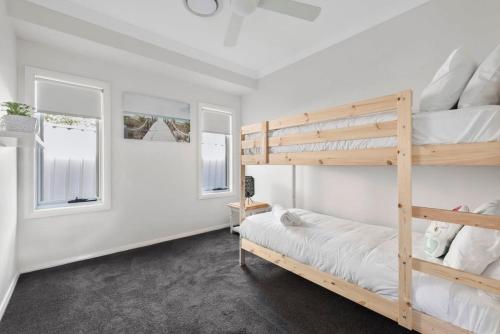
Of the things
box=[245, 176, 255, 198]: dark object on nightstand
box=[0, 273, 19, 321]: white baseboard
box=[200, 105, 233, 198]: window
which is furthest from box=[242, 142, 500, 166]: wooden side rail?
box=[0, 273, 19, 321]: white baseboard

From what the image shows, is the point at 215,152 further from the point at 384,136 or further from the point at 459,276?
the point at 459,276

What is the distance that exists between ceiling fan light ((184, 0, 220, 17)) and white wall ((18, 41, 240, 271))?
1.41 metres

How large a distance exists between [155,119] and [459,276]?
364 cm

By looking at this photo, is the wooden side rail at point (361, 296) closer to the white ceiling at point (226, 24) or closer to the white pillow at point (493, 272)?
the white pillow at point (493, 272)

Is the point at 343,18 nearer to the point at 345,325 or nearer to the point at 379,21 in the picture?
the point at 379,21

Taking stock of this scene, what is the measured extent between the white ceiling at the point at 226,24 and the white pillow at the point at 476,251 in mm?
2293

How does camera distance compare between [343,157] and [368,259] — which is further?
[343,157]

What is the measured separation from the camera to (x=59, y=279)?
2.41 metres

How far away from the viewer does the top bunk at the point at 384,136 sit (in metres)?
1.21

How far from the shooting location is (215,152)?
171 inches

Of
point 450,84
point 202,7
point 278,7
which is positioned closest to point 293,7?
point 278,7

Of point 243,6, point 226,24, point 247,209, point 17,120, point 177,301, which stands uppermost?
point 226,24

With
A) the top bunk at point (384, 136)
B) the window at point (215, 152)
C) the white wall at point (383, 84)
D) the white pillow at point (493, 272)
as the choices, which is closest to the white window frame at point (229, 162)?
the window at point (215, 152)

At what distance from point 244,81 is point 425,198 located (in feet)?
10.1
